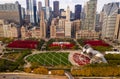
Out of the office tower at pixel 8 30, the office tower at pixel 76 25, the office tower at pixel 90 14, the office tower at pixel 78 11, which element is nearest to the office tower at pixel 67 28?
the office tower at pixel 76 25

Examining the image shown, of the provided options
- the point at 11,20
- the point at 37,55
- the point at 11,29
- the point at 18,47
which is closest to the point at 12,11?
the point at 11,20

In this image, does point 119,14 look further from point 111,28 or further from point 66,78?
point 66,78

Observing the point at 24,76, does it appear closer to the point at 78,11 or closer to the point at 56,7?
the point at 78,11

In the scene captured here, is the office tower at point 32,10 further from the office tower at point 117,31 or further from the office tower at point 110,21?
the office tower at point 117,31

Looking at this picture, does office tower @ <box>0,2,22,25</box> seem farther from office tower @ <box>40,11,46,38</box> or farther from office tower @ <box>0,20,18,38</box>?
office tower @ <box>40,11,46,38</box>

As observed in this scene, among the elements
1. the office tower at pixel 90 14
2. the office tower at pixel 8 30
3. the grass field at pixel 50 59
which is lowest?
the grass field at pixel 50 59
